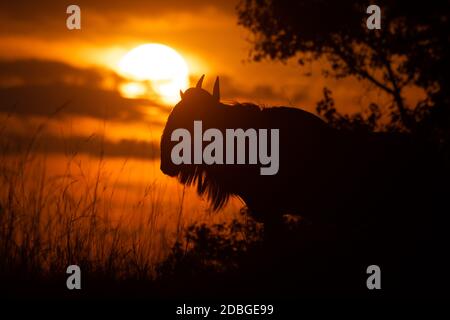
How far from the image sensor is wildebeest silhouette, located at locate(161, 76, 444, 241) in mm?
7164

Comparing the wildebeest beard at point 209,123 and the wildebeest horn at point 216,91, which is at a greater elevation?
the wildebeest horn at point 216,91

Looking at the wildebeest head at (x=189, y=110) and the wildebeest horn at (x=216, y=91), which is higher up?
the wildebeest horn at (x=216, y=91)

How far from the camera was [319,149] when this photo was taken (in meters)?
7.33

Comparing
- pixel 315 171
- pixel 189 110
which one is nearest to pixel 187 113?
pixel 189 110

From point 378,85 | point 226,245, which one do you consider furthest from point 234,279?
point 378,85

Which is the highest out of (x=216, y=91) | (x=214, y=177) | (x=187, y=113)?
(x=216, y=91)

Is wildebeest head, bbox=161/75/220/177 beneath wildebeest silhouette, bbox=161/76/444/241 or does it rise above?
above

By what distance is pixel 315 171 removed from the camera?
731cm

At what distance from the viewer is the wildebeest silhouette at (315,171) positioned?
282 inches

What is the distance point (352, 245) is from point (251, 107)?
1.74 meters

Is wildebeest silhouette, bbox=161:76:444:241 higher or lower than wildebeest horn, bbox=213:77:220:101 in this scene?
lower

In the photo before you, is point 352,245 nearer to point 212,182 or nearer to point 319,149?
point 319,149

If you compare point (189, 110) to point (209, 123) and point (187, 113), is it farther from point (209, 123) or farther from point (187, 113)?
point (209, 123)

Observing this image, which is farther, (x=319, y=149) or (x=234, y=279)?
(x=319, y=149)
